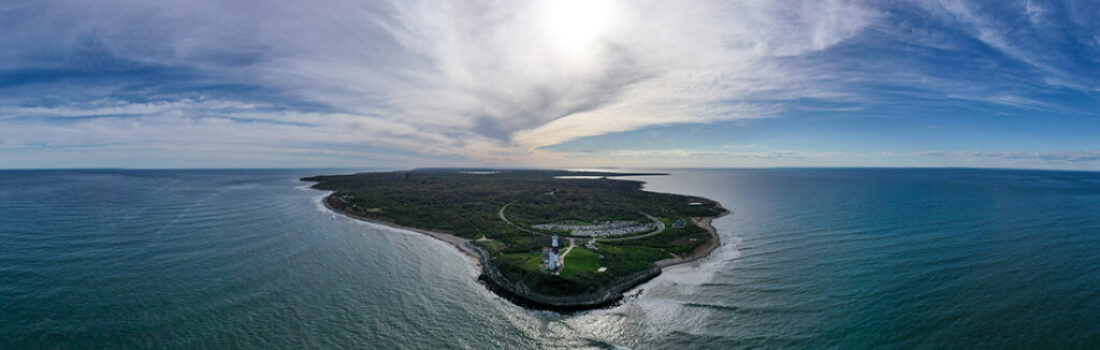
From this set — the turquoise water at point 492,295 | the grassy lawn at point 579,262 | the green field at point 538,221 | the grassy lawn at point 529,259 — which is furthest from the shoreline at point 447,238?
the grassy lawn at point 579,262

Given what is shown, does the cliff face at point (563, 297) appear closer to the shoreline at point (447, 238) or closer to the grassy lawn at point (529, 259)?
the grassy lawn at point (529, 259)

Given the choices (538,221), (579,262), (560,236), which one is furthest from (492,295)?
(538,221)

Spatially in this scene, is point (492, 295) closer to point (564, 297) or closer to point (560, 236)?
point (564, 297)

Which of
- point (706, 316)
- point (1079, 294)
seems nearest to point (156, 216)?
point (706, 316)

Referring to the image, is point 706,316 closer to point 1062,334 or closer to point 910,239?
point 1062,334

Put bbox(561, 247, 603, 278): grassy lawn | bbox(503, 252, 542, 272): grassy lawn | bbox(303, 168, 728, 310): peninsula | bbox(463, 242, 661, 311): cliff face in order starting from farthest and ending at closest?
1. bbox(503, 252, 542, 272): grassy lawn
2. bbox(561, 247, 603, 278): grassy lawn
3. bbox(303, 168, 728, 310): peninsula
4. bbox(463, 242, 661, 311): cliff face

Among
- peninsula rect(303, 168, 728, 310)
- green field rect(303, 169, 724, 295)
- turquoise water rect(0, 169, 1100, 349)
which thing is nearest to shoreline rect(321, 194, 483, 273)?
peninsula rect(303, 168, 728, 310)

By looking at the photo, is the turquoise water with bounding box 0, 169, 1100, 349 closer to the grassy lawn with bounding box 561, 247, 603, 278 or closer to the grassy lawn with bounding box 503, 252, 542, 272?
the grassy lawn with bounding box 503, 252, 542, 272
